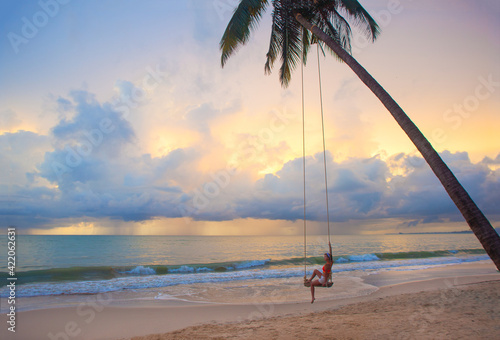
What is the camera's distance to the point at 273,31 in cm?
904

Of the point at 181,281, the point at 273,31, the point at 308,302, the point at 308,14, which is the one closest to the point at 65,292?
the point at 181,281

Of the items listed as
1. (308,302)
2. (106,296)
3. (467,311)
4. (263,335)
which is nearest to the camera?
(263,335)

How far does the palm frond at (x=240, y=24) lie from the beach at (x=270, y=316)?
291 inches

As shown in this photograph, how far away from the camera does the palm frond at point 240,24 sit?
7.68 m

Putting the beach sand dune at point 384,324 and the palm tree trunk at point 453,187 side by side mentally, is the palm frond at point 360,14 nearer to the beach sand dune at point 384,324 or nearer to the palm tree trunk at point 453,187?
the palm tree trunk at point 453,187

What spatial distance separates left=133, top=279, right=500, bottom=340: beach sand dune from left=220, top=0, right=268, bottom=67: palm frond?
7331 millimetres

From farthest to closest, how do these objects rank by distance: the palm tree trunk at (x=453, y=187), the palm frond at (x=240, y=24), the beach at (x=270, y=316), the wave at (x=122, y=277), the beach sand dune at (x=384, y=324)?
1. the wave at (x=122, y=277)
2. the palm frond at (x=240, y=24)
3. the beach at (x=270, y=316)
4. the beach sand dune at (x=384, y=324)
5. the palm tree trunk at (x=453, y=187)

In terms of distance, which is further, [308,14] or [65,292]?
[65,292]

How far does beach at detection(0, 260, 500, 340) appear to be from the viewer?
6.15 m

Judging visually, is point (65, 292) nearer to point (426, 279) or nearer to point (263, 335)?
point (263, 335)

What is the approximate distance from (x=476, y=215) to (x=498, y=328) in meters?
4.47

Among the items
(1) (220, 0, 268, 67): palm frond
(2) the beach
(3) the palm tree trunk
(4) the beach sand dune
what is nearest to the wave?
(2) the beach

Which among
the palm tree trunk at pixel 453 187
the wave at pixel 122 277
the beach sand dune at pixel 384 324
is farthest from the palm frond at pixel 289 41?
the wave at pixel 122 277

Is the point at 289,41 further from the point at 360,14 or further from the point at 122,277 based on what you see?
the point at 122,277
